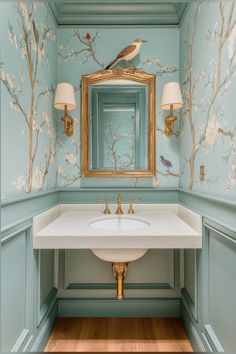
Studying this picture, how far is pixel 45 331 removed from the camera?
1.55 metres

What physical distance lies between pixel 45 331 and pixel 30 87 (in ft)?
4.58

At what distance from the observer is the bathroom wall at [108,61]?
195cm

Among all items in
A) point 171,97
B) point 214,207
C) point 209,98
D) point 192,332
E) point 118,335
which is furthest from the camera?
point 171,97

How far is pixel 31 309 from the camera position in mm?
1341

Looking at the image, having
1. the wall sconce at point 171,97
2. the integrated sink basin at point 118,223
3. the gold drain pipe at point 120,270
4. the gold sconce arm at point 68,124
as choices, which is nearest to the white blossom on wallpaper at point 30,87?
the gold sconce arm at point 68,124

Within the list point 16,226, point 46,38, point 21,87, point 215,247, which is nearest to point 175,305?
point 215,247

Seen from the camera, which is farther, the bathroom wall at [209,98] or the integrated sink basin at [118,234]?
the integrated sink basin at [118,234]

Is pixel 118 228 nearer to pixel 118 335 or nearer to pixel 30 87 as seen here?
pixel 118 335

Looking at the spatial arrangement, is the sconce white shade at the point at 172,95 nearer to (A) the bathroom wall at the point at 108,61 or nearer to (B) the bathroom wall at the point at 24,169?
(A) the bathroom wall at the point at 108,61

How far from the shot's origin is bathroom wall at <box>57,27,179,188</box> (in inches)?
76.6

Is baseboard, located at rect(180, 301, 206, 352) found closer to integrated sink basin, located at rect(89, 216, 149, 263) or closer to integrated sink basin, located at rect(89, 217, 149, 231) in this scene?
integrated sink basin, located at rect(89, 216, 149, 263)

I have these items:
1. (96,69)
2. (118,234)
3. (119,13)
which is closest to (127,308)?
(118,234)

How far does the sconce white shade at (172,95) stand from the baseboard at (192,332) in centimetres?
137

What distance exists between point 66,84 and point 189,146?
933 mm
